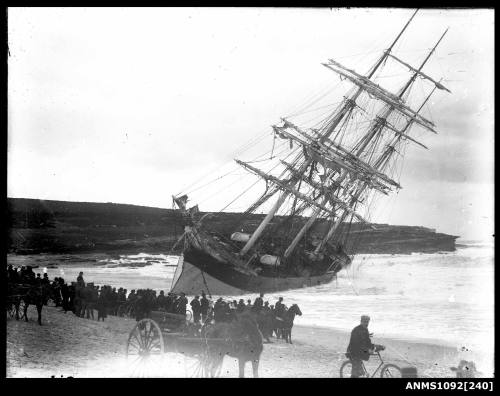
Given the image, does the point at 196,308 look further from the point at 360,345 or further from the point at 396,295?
the point at 396,295

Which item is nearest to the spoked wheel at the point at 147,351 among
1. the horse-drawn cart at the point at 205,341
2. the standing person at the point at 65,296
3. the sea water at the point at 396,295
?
the horse-drawn cart at the point at 205,341

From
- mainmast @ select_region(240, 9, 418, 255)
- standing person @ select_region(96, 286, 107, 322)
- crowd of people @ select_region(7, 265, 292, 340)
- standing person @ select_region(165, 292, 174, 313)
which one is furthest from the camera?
mainmast @ select_region(240, 9, 418, 255)

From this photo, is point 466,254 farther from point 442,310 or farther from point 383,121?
point 383,121

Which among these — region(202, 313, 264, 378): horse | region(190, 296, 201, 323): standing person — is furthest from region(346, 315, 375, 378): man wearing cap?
region(190, 296, 201, 323): standing person

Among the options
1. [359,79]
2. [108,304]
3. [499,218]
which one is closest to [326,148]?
[359,79]

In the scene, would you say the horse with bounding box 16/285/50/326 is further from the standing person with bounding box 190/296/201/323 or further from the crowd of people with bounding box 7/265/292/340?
the standing person with bounding box 190/296/201/323

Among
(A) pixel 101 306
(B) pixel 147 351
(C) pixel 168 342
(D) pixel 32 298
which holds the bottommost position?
(B) pixel 147 351

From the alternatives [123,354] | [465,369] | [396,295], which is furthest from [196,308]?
[465,369]
